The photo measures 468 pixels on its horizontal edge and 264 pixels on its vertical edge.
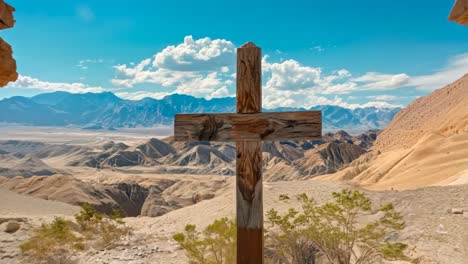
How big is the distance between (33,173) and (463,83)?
9314 cm

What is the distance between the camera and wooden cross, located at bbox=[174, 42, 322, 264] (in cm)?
383

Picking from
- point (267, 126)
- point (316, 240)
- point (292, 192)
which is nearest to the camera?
point (267, 126)

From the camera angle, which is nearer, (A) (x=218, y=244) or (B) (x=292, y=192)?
(A) (x=218, y=244)

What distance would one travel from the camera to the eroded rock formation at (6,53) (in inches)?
201

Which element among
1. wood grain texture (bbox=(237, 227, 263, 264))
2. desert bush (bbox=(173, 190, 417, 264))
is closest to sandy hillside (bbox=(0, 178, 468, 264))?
desert bush (bbox=(173, 190, 417, 264))

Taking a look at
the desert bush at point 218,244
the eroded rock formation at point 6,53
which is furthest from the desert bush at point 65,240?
the eroded rock formation at point 6,53

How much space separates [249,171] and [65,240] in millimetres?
9905

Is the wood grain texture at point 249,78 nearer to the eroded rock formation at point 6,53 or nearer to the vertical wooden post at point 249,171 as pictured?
the vertical wooden post at point 249,171

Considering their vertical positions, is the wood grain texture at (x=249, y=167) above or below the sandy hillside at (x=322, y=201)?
above

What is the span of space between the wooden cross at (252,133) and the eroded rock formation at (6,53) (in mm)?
3348

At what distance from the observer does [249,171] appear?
3.87 meters

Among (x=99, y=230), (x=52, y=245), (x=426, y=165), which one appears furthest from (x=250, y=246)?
(x=426, y=165)

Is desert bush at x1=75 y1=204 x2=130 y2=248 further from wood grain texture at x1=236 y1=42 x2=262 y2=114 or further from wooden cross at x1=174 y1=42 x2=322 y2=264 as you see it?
wood grain texture at x1=236 y1=42 x2=262 y2=114

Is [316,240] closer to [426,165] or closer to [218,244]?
[218,244]
